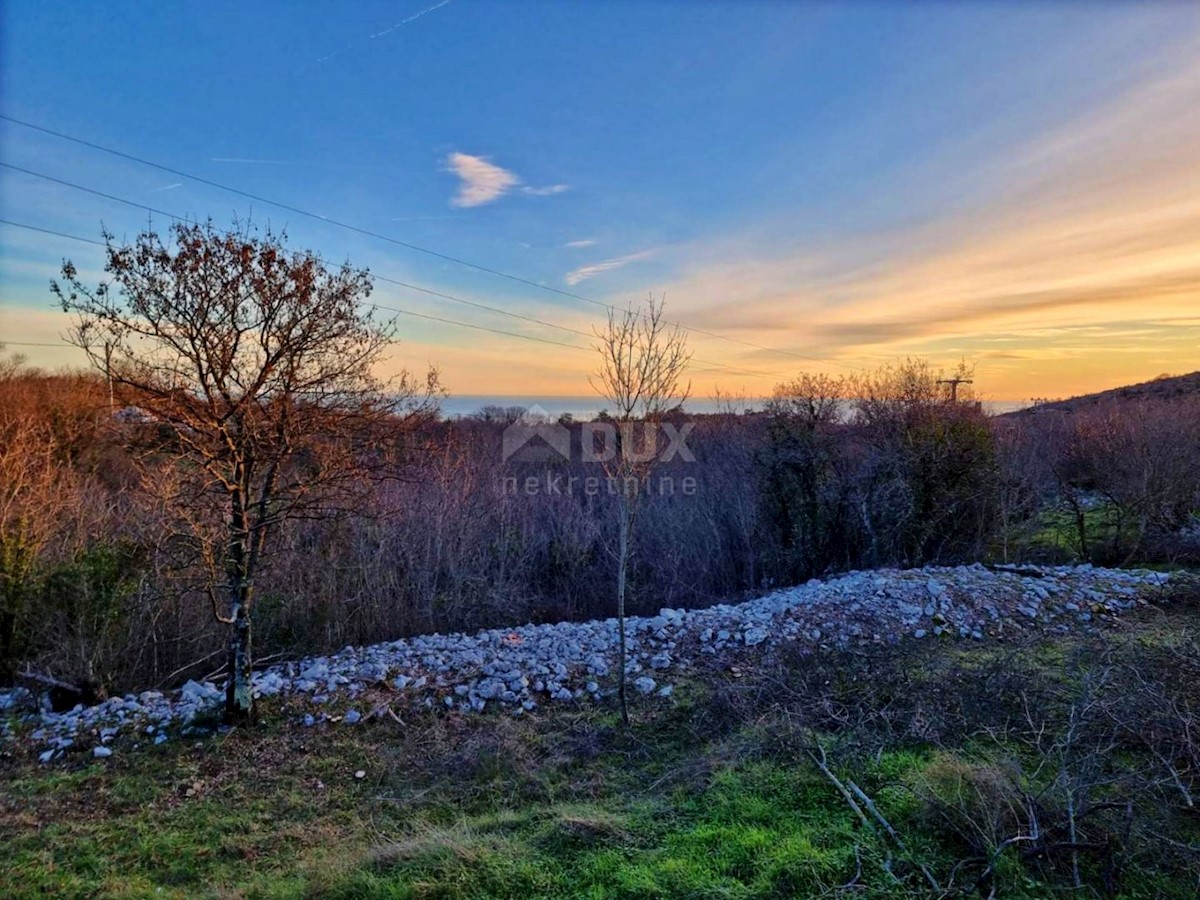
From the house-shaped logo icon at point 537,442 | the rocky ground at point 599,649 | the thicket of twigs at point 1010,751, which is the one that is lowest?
the rocky ground at point 599,649

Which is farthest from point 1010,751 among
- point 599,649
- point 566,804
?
point 599,649

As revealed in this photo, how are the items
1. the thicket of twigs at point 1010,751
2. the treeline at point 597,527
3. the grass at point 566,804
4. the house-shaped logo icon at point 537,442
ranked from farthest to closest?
the house-shaped logo icon at point 537,442, the treeline at point 597,527, the grass at point 566,804, the thicket of twigs at point 1010,751

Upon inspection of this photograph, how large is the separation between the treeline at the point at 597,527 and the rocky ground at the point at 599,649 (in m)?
1.20

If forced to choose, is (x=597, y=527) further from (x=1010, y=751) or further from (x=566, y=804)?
(x=1010, y=751)

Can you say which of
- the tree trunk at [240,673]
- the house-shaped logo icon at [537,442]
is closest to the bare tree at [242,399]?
the tree trunk at [240,673]

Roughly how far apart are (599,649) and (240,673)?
3.47 m

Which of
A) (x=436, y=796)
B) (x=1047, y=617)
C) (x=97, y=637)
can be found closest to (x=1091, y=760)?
(x=436, y=796)

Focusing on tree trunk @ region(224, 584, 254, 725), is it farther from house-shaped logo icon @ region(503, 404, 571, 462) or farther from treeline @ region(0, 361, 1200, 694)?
house-shaped logo icon @ region(503, 404, 571, 462)

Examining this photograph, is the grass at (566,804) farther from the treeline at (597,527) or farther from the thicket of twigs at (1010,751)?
the treeline at (597,527)

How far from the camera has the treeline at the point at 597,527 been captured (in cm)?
653

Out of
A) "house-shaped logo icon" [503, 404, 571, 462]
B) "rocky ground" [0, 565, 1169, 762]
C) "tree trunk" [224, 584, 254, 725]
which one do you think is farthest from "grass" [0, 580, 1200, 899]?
"house-shaped logo icon" [503, 404, 571, 462]

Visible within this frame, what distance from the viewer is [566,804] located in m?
3.73

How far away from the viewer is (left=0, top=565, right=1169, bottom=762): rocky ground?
5.19 metres

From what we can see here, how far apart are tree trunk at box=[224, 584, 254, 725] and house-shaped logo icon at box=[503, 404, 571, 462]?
1181 cm
